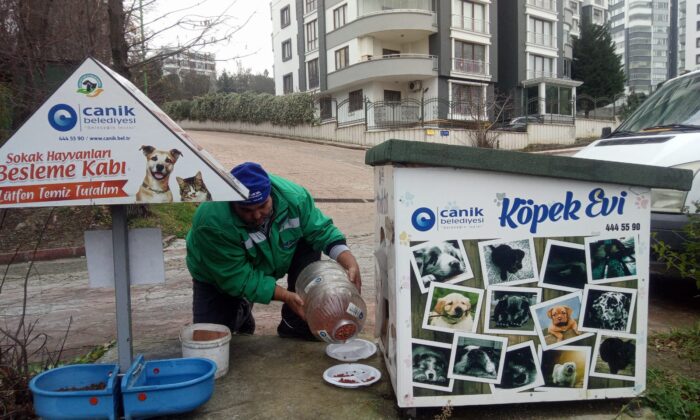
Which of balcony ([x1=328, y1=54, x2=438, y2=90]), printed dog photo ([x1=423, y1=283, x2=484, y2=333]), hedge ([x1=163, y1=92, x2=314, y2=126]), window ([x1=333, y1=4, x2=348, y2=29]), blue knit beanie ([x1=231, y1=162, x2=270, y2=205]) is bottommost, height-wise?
printed dog photo ([x1=423, y1=283, x2=484, y2=333])

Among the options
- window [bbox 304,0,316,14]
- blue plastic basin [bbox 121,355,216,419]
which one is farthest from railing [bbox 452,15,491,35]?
blue plastic basin [bbox 121,355,216,419]

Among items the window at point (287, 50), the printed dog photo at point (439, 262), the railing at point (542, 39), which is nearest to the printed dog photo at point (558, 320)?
the printed dog photo at point (439, 262)

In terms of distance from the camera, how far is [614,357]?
2812 millimetres

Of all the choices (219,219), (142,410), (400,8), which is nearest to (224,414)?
(142,410)

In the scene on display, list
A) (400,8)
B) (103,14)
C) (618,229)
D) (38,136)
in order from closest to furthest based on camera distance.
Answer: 1. (38,136)
2. (618,229)
3. (103,14)
4. (400,8)

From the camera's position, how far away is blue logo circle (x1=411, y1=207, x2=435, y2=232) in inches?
102

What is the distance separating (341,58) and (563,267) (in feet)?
121

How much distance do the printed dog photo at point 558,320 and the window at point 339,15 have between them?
36918 mm

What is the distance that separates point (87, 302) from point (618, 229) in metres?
5.29

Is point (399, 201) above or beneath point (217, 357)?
above

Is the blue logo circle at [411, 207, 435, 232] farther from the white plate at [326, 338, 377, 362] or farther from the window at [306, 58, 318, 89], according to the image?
the window at [306, 58, 318, 89]

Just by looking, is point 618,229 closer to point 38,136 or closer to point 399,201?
point 399,201

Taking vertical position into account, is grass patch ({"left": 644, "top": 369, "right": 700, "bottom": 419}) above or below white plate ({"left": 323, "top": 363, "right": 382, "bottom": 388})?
below

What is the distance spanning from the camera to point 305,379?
10.6 feet
